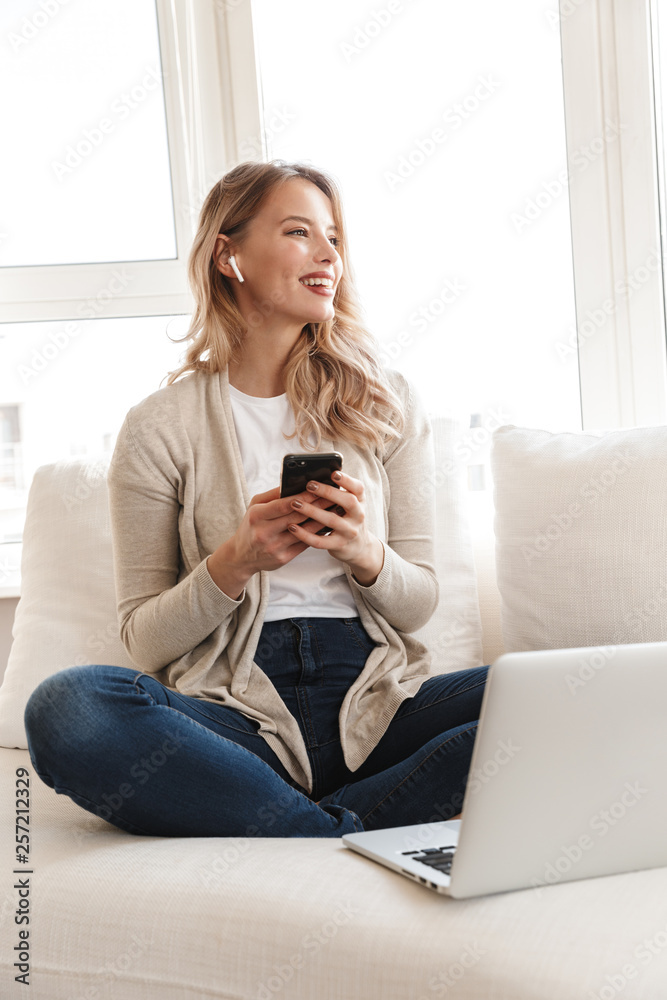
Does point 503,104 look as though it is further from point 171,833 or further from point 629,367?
point 171,833

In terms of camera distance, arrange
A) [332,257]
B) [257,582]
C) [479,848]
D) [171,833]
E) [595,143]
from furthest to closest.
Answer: [595,143], [332,257], [257,582], [171,833], [479,848]

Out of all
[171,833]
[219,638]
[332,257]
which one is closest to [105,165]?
[332,257]

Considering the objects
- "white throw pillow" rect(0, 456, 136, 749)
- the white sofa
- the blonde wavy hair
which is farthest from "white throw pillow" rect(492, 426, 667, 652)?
"white throw pillow" rect(0, 456, 136, 749)

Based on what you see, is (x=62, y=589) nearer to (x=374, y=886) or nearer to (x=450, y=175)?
(x=374, y=886)

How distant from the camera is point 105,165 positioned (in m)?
2.09

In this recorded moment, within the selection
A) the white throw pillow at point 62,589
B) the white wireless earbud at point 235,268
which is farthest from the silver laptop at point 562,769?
the white wireless earbud at point 235,268

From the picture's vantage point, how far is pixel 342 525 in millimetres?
1237

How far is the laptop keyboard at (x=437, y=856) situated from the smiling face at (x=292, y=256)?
87 cm

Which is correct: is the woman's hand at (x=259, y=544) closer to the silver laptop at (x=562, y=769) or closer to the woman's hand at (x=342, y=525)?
the woman's hand at (x=342, y=525)

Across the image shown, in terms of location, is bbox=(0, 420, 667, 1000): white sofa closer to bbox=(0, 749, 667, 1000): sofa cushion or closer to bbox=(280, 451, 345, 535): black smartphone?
bbox=(0, 749, 667, 1000): sofa cushion

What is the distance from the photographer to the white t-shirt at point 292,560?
1.38 meters

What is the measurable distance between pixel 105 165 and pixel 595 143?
3.59 feet

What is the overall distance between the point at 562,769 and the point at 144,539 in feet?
2.66

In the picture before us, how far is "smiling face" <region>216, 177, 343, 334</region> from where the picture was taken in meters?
1.49
